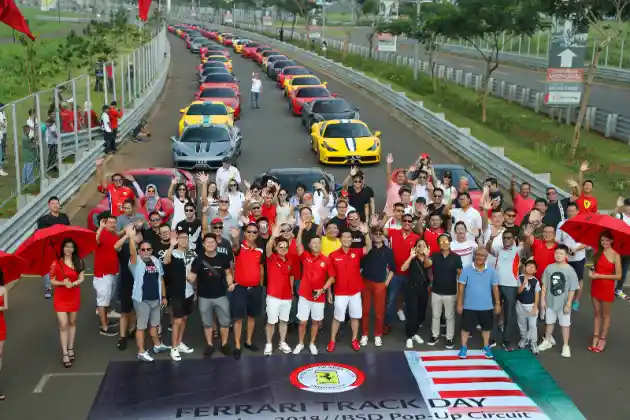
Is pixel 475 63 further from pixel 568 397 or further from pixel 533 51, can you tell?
pixel 568 397

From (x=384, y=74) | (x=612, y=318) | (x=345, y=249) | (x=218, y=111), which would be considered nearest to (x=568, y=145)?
(x=218, y=111)

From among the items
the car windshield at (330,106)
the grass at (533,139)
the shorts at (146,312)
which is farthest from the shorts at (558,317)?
the car windshield at (330,106)

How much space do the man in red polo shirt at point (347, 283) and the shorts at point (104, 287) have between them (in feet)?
10.0

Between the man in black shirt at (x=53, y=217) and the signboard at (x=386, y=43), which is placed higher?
the signboard at (x=386, y=43)

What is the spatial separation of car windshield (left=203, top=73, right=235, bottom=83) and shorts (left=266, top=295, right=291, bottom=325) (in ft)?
88.6

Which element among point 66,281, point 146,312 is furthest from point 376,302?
point 66,281

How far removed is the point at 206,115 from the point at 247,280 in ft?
52.6

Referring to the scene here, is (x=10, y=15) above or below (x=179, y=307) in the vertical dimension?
above

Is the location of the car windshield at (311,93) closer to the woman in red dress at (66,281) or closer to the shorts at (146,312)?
the shorts at (146,312)

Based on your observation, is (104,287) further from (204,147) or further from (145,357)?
(204,147)

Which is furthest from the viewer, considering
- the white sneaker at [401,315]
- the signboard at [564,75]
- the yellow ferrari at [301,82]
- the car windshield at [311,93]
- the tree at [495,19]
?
the yellow ferrari at [301,82]

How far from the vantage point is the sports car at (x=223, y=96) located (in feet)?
99.5

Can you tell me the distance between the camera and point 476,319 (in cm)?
1005

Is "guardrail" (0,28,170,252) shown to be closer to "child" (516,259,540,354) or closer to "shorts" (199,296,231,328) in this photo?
"shorts" (199,296,231,328)
